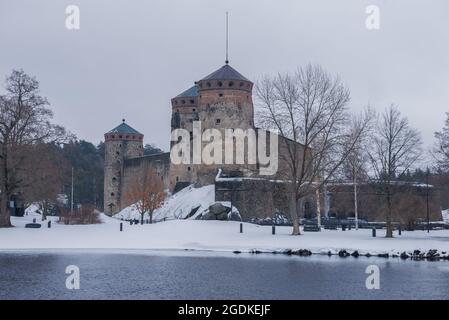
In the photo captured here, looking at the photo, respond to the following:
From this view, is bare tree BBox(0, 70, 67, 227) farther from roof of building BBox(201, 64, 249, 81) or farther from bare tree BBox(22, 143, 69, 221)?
roof of building BBox(201, 64, 249, 81)

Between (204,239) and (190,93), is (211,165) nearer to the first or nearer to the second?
(190,93)

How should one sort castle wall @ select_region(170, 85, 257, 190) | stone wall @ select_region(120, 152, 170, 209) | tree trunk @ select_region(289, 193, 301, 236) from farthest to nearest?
stone wall @ select_region(120, 152, 170, 209) < castle wall @ select_region(170, 85, 257, 190) < tree trunk @ select_region(289, 193, 301, 236)

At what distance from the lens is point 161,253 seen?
28.6 m

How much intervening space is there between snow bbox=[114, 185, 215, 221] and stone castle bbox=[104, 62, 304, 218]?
134 centimetres

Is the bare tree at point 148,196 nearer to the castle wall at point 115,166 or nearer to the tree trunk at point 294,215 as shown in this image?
the castle wall at point 115,166

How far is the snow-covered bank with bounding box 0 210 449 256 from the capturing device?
2845 cm

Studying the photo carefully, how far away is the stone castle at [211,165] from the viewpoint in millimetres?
46938

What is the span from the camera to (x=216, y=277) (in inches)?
776

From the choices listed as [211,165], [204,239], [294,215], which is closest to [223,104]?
[211,165]

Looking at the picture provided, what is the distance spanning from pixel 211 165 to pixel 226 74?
26.7 ft

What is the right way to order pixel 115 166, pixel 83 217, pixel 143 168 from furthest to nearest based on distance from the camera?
pixel 115 166 < pixel 143 168 < pixel 83 217

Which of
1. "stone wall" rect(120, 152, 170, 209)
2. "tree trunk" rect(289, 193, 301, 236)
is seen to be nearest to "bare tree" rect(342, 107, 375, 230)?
"tree trunk" rect(289, 193, 301, 236)
